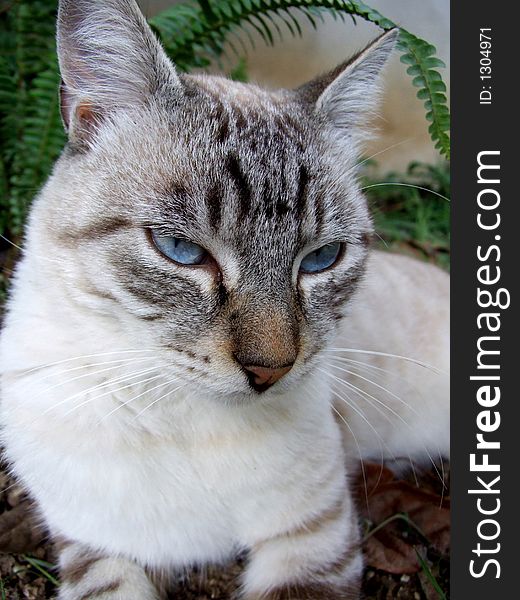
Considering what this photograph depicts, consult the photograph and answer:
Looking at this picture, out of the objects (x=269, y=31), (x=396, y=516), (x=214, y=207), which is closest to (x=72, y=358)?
(x=214, y=207)

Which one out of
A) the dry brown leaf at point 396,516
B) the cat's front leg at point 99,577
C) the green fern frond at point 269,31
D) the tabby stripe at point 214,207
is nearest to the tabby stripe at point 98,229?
the tabby stripe at point 214,207

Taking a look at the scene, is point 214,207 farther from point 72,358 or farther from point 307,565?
point 307,565

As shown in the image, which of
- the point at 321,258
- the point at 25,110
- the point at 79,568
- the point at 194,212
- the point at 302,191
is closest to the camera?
the point at 194,212

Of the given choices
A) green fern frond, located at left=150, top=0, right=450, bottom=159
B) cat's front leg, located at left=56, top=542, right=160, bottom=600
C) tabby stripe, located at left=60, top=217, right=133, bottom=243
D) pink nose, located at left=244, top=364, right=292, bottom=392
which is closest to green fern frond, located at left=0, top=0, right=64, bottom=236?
green fern frond, located at left=150, top=0, right=450, bottom=159

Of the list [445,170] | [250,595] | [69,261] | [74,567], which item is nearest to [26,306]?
[69,261]

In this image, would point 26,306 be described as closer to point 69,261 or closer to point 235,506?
point 69,261

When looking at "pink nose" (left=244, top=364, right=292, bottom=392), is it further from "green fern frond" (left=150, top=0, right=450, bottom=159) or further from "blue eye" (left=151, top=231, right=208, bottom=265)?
"green fern frond" (left=150, top=0, right=450, bottom=159)

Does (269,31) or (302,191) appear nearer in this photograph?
(302,191)

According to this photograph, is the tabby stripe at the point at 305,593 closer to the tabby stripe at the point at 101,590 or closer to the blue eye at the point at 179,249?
the tabby stripe at the point at 101,590
